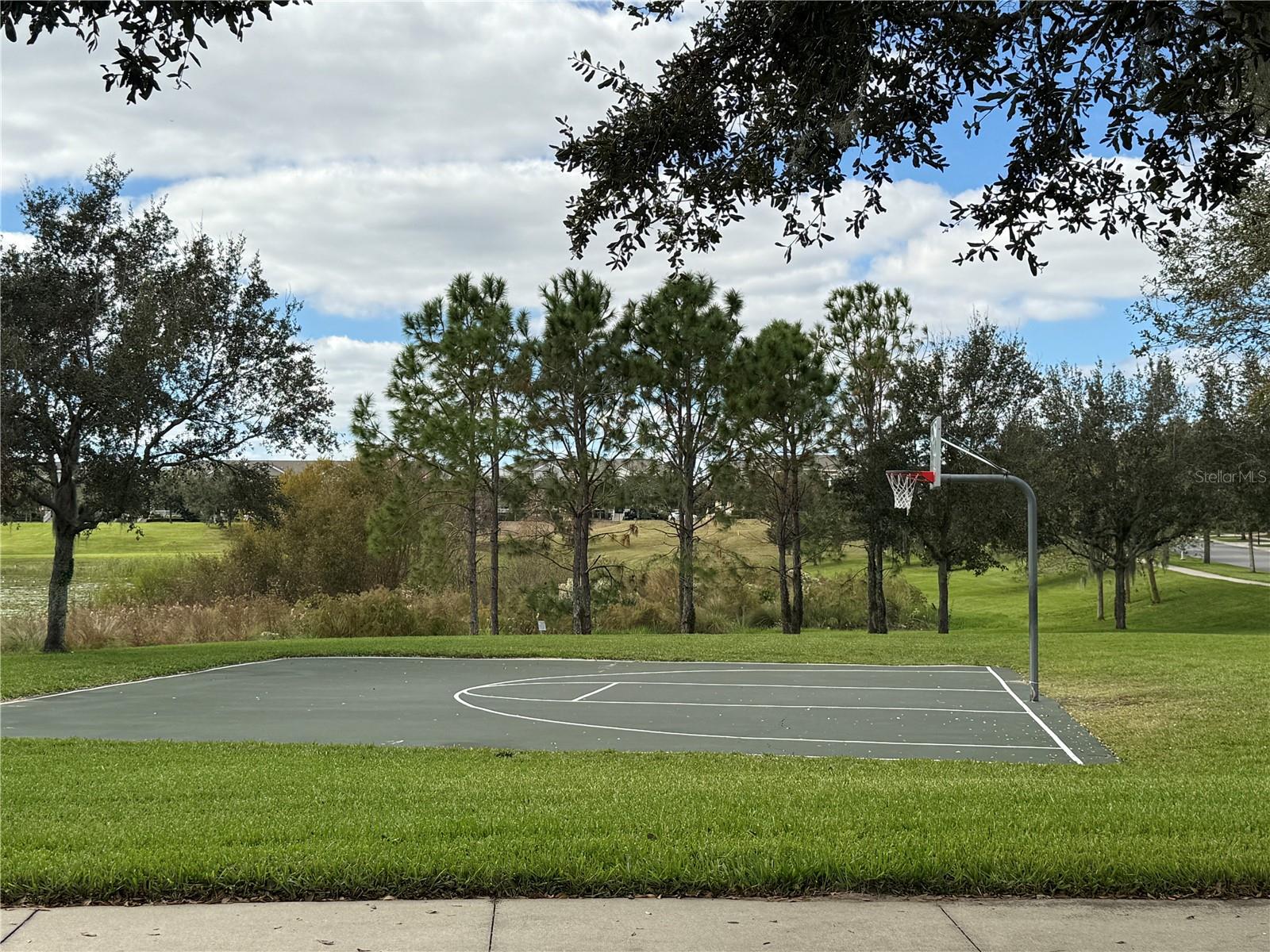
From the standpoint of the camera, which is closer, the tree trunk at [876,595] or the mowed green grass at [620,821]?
the mowed green grass at [620,821]

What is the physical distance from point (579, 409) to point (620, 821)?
25933 millimetres

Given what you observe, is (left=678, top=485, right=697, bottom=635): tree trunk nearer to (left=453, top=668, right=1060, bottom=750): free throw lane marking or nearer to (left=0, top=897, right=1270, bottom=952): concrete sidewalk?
(left=453, top=668, right=1060, bottom=750): free throw lane marking

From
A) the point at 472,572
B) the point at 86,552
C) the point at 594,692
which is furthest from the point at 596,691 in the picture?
the point at 86,552

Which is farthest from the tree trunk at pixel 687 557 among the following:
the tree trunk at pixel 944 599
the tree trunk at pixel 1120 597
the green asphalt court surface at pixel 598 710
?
the tree trunk at pixel 1120 597

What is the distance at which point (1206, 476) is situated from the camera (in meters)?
32.9

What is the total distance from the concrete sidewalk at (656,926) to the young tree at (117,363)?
1730 cm

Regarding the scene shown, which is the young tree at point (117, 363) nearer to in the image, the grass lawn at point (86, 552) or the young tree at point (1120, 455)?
the grass lawn at point (86, 552)

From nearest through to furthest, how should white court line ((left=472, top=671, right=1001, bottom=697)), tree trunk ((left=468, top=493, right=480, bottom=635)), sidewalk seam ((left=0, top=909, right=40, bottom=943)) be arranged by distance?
sidewalk seam ((left=0, top=909, right=40, bottom=943)) < white court line ((left=472, top=671, right=1001, bottom=697)) < tree trunk ((left=468, top=493, right=480, bottom=635))

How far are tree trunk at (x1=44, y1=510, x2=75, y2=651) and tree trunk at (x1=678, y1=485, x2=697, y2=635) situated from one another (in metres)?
16.1

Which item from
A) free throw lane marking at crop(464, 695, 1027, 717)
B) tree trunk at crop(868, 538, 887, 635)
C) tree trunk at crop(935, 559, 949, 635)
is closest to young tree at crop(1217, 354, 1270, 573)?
tree trunk at crop(935, 559, 949, 635)

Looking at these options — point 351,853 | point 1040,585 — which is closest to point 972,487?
point 1040,585

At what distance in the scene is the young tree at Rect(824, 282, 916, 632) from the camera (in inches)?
1307

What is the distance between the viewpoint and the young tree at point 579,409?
3134cm

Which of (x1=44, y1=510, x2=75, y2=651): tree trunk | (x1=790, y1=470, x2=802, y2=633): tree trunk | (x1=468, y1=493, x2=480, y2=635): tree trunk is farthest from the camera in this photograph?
(x1=790, y1=470, x2=802, y2=633): tree trunk
